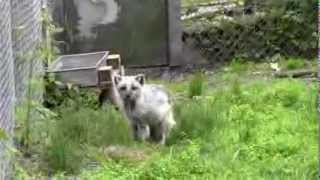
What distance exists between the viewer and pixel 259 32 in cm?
1438

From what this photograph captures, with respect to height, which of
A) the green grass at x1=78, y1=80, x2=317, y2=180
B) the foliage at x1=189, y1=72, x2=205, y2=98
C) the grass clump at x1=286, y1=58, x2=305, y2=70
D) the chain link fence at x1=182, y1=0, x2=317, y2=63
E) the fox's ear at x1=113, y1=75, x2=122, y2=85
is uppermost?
the chain link fence at x1=182, y1=0, x2=317, y2=63

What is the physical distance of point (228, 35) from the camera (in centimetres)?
1438

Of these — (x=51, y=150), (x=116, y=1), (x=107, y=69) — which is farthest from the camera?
(x=116, y=1)

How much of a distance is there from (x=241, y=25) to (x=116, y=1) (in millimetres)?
2036

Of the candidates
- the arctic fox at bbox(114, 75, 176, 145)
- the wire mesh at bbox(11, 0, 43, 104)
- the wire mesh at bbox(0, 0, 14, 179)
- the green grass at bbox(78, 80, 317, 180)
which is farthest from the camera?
the arctic fox at bbox(114, 75, 176, 145)

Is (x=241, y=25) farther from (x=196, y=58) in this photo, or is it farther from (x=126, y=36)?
(x=126, y=36)

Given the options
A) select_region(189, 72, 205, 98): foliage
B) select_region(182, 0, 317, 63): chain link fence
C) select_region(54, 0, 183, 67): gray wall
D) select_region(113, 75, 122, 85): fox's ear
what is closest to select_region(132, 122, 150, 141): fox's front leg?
select_region(113, 75, 122, 85): fox's ear

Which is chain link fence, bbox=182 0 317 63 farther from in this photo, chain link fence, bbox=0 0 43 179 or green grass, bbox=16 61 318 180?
chain link fence, bbox=0 0 43 179

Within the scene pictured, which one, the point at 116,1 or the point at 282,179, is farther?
the point at 116,1

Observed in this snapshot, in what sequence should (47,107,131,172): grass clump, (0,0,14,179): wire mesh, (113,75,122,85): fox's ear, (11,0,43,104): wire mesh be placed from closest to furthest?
(0,0,14,179): wire mesh < (47,107,131,172): grass clump < (11,0,43,104): wire mesh < (113,75,122,85): fox's ear

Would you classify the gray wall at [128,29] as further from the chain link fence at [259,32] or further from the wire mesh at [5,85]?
the wire mesh at [5,85]

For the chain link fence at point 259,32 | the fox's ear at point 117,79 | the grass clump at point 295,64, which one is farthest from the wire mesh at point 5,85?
the chain link fence at point 259,32

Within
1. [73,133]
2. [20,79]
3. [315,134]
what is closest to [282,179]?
[315,134]

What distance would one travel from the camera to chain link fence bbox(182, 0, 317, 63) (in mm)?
14125
